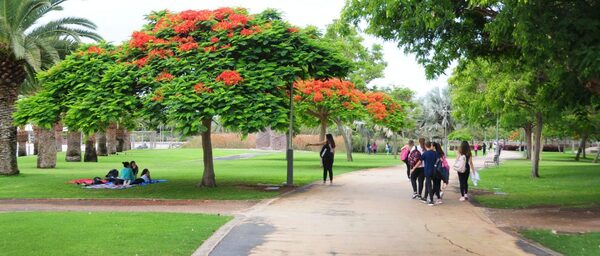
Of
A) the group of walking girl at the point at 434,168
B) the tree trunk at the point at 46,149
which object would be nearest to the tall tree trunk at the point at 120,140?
the tree trunk at the point at 46,149

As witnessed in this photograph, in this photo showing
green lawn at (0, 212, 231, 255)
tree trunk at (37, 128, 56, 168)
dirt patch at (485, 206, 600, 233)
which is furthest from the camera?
tree trunk at (37, 128, 56, 168)

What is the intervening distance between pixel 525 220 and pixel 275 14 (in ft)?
30.3

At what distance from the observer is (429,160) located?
43.8 feet

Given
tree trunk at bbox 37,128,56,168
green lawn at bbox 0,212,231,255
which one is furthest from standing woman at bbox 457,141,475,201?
tree trunk at bbox 37,128,56,168

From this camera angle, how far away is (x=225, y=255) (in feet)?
24.3

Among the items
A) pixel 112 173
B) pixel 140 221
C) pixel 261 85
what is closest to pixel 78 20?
pixel 112 173

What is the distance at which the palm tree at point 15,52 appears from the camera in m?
20.9

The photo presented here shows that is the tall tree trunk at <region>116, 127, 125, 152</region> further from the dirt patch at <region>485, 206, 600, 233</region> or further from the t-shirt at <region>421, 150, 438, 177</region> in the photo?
the dirt patch at <region>485, 206, 600, 233</region>

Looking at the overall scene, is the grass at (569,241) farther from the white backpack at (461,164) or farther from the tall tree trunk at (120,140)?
→ the tall tree trunk at (120,140)

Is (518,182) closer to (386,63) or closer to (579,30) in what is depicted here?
(579,30)

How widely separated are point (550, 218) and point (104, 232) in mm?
8412

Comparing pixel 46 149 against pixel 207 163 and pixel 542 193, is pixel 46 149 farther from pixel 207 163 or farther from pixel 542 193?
pixel 542 193

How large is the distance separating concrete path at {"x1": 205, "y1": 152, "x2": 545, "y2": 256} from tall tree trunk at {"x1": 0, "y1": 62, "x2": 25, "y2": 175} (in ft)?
42.2

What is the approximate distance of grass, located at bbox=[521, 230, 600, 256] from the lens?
8.01 m
